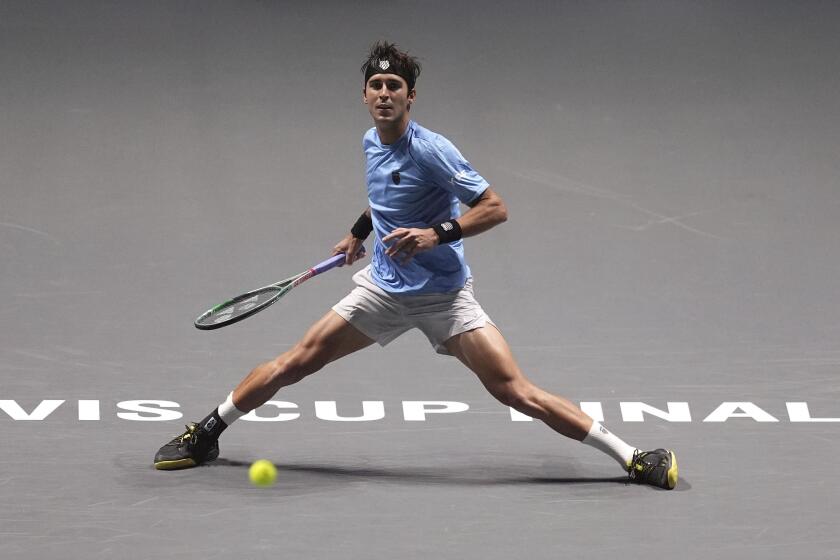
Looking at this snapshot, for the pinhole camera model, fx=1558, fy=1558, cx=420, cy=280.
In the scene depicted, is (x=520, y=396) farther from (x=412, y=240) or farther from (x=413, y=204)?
(x=413, y=204)

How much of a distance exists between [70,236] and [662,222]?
373 cm

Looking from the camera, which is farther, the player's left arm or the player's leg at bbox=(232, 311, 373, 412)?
the player's leg at bbox=(232, 311, 373, 412)

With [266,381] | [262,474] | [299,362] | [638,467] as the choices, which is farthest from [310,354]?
[638,467]

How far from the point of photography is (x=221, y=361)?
8188 millimetres

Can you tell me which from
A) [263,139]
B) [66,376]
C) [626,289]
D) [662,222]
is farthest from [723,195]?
[66,376]

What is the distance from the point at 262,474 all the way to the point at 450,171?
1.45 metres

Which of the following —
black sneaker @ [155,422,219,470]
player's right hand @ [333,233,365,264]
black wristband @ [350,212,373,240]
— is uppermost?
black wristband @ [350,212,373,240]

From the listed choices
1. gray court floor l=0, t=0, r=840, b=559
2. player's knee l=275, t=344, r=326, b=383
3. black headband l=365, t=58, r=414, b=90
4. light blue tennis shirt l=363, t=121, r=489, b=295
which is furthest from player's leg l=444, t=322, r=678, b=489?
black headband l=365, t=58, r=414, b=90

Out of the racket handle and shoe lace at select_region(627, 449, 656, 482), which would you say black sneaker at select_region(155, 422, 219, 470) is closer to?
the racket handle

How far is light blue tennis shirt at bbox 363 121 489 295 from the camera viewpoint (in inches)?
253

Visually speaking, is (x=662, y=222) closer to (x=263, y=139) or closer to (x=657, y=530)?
(x=263, y=139)

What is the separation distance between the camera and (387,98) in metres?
6.48

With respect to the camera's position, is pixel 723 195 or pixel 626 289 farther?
pixel 723 195

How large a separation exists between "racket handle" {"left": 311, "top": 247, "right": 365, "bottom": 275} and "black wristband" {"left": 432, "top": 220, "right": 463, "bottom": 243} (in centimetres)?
70
